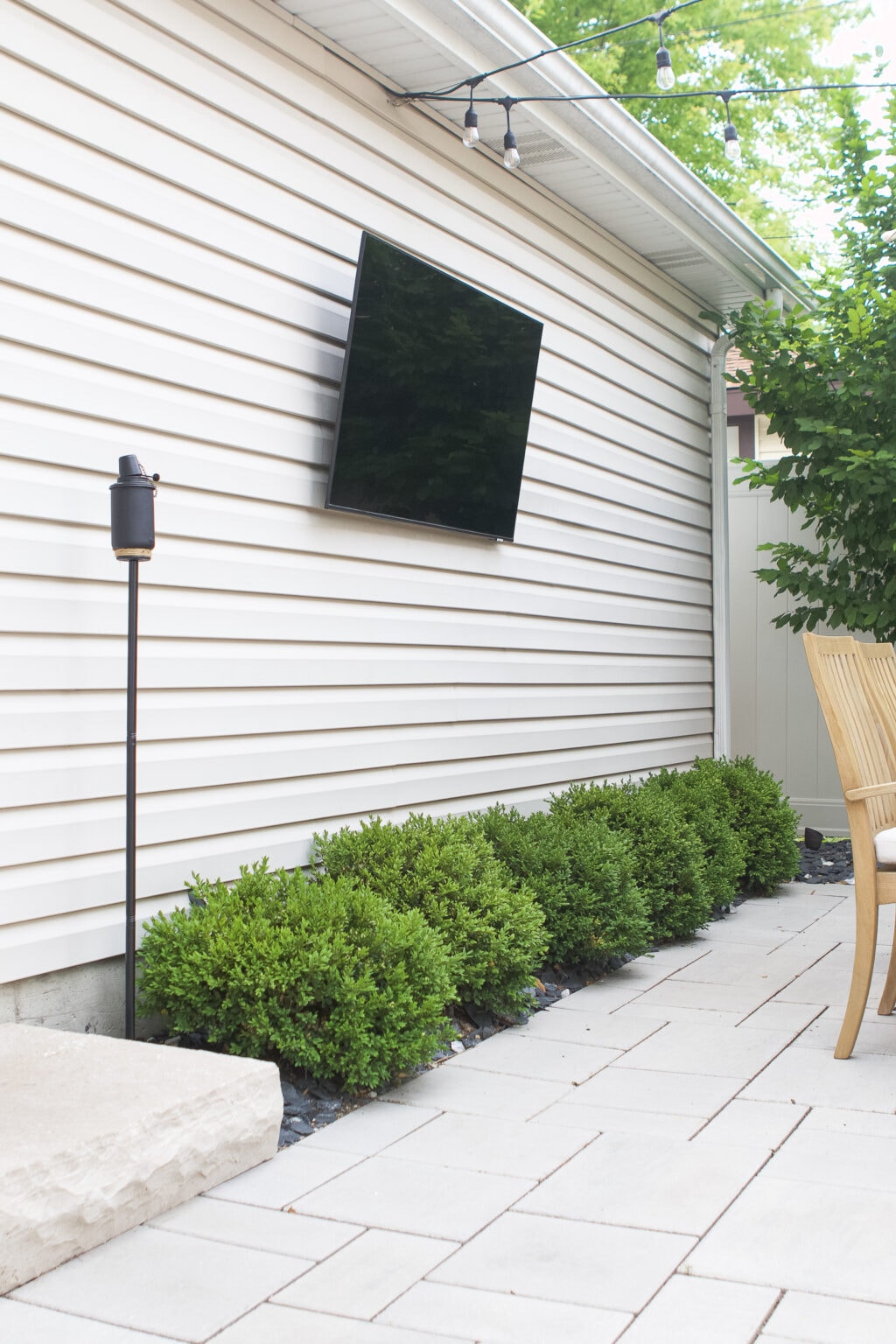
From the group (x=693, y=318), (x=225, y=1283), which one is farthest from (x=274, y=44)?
(x=693, y=318)

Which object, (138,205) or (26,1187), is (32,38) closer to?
(138,205)

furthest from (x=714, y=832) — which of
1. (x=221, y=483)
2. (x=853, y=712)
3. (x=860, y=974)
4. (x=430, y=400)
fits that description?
(x=221, y=483)

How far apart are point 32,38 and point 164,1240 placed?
2.54 m

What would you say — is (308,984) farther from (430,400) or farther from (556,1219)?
(430,400)

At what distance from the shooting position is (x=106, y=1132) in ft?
6.93

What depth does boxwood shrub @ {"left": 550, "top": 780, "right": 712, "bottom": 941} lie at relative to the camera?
14.6 ft

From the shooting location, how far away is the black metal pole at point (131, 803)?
283cm

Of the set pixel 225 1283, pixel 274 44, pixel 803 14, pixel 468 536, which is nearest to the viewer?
pixel 225 1283

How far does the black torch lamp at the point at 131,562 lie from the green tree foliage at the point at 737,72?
456 inches

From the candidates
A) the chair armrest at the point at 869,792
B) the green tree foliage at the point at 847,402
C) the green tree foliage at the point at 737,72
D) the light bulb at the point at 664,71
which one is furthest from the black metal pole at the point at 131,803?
the green tree foliage at the point at 737,72

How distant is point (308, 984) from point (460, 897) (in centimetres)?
76

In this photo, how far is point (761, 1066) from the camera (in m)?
3.08

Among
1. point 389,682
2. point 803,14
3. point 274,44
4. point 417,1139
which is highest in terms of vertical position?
point 803,14

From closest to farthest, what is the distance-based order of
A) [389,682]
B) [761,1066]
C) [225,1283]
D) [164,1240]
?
1. [225,1283]
2. [164,1240]
3. [761,1066]
4. [389,682]
